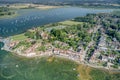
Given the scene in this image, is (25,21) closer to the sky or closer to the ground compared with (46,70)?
closer to the sky

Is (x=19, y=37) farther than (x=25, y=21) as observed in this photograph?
No

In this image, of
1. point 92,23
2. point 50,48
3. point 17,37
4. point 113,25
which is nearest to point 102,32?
point 113,25

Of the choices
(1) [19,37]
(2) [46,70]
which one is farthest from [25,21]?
(2) [46,70]

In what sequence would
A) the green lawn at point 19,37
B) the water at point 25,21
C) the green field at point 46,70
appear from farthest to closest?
the water at point 25,21, the green lawn at point 19,37, the green field at point 46,70

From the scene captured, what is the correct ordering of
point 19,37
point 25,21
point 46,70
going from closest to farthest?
point 46,70
point 19,37
point 25,21

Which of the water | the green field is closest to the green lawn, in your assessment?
the water

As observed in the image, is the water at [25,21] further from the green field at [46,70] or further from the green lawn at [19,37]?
the green field at [46,70]

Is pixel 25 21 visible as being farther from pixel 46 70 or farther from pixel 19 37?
pixel 46 70

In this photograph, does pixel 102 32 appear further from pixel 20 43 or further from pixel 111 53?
pixel 20 43

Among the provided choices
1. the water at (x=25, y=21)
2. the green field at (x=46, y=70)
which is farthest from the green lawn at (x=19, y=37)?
the green field at (x=46, y=70)
